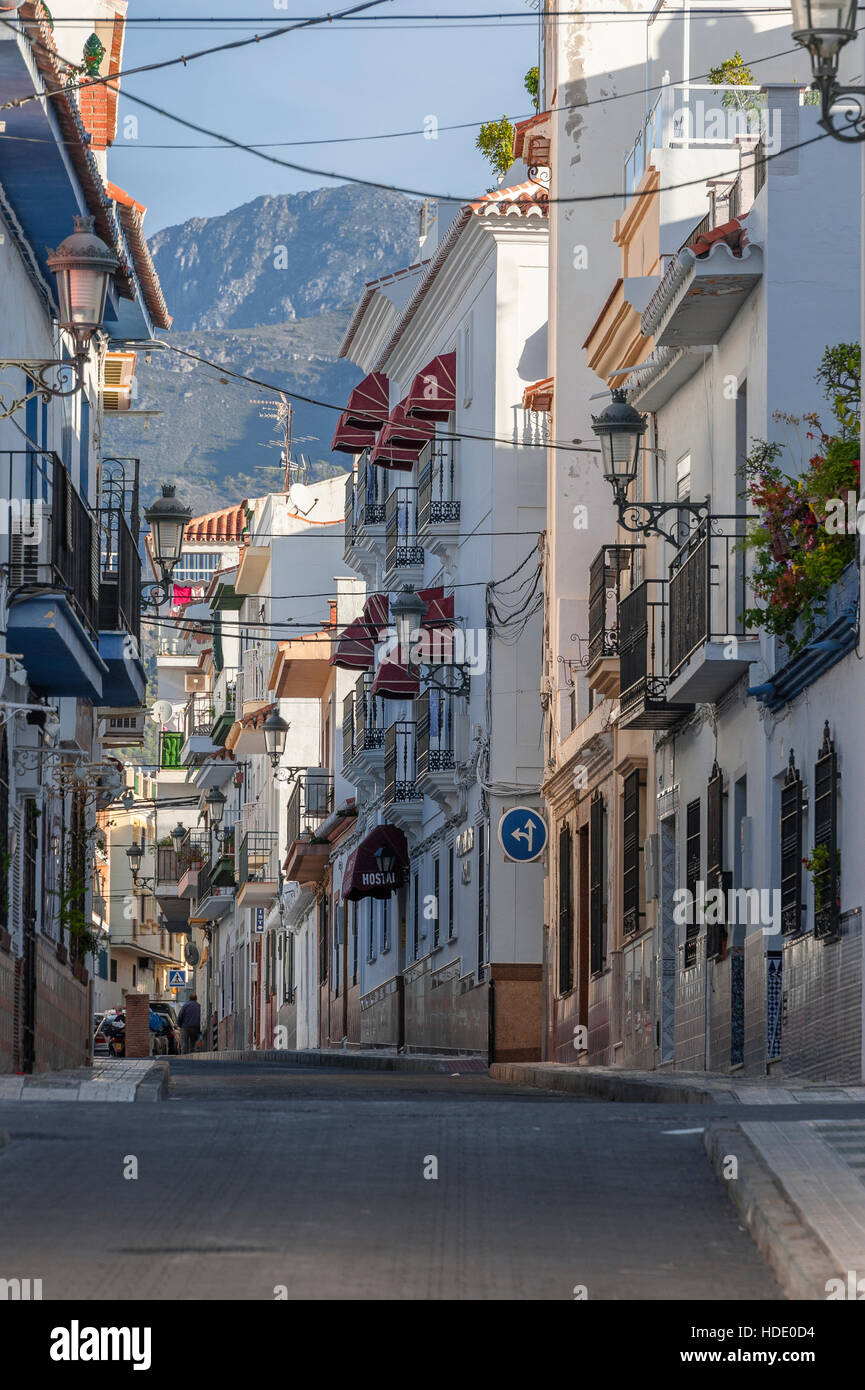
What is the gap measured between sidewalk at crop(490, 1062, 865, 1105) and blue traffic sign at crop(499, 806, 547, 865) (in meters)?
7.20

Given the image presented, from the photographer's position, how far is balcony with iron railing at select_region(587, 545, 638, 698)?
88.3 feet

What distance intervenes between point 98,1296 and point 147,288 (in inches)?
796

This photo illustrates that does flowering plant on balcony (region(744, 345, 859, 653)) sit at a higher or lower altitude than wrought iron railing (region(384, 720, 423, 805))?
higher

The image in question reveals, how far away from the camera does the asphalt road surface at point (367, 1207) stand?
7.19 m

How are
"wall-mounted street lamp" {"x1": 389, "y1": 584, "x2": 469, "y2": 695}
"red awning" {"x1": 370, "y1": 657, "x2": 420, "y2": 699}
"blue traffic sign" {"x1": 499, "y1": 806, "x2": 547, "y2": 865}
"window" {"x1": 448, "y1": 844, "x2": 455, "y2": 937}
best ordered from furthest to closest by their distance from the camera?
"red awning" {"x1": 370, "y1": 657, "x2": 420, "y2": 699}
"window" {"x1": 448, "y1": 844, "x2": 455, "y2": 937}
"wall-mounted street lamp" {"x1": 389, "y1": 584, "x2": 469, "y2": 695}
"blue traffic sign" {"x1": 499, "y1": 806, "x2": 547, "y2": 865}

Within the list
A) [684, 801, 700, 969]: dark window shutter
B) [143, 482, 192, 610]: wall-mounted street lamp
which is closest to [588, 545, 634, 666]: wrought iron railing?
[684, 801, 700, 969]: dark window shutter

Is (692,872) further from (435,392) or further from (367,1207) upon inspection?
(435,392)

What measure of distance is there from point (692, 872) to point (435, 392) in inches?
640

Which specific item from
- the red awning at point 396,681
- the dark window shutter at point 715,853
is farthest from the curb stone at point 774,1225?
the red awning at point 396,681

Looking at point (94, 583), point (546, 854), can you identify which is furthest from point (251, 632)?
point (94, 583)

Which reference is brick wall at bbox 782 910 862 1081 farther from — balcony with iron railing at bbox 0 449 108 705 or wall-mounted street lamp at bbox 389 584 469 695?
wall-mounted street lamp at bbox 389 584 469 695

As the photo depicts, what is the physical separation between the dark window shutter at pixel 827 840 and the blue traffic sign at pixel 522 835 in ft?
40.9

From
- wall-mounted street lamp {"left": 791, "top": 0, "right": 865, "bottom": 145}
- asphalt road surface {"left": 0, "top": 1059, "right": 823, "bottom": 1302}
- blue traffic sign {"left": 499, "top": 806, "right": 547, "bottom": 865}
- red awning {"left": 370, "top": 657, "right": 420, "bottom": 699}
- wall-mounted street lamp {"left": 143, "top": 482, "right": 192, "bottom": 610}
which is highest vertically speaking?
wall-mounted street lamp {"left": 791, "top": 0, "right": 865, "bottom": 145}

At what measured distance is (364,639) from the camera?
145 ft
